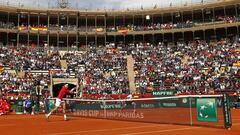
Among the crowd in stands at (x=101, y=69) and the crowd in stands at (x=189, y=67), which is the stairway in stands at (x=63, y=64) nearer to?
the crowd in stands at (x=101, y=69)

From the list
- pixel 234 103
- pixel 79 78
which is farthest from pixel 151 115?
pixel 79 78

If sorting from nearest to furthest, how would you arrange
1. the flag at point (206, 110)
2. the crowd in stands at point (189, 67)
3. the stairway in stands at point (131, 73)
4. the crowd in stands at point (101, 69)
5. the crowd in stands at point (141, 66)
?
the flag at point (206, 110), the crowd in stands at point (189, 67), the crowd in stands at point (141, 66), the crowd in stands at point (101, 69), the stairway in stands at point (131, 73)

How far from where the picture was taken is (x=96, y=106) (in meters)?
26.8

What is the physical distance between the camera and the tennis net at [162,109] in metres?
17.1

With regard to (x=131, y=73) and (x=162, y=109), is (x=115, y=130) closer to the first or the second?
(x=162, y=109)

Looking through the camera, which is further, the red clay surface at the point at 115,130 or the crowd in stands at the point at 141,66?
the crowd in stands at the point at 141,66

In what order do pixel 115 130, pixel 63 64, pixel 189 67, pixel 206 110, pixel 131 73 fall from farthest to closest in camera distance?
1. pixel 63 64
2. pixel 131 73
3. pixel 189 67
4. pixel 206 110
5. pixel 115 130

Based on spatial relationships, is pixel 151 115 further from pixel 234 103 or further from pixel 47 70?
pixel 47 70

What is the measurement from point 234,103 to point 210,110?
85.4 ft

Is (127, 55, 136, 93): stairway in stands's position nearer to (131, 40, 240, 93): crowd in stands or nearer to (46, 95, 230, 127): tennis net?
(131, 40, 240, 93): crowd in stands

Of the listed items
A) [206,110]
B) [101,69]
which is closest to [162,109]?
[206,110]

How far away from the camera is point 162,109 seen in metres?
21.5

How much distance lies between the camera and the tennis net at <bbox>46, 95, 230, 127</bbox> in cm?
1709

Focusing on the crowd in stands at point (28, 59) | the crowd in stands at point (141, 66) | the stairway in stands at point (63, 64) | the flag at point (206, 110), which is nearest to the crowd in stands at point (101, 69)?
the crowd in stands at point (141, 66)
